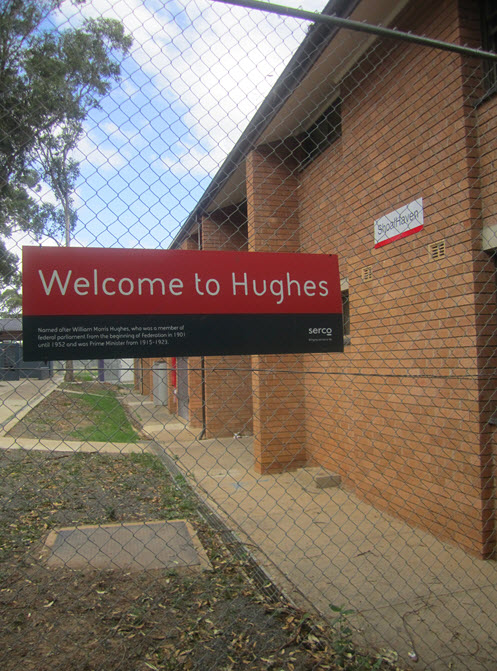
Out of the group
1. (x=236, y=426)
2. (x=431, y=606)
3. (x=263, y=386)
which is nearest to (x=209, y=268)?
(x=431, y=606)

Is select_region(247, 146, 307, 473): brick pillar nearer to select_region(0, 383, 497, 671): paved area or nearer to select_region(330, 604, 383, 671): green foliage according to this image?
select_region(0, 383, 497, 671): paved area

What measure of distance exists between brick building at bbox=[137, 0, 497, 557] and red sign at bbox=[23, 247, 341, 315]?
0.80m

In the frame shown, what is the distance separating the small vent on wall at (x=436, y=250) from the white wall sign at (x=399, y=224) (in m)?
0.25

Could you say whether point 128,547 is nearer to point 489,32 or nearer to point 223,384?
point 489,32

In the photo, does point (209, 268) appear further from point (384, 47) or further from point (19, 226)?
point (384, 47)

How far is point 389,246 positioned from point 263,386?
9.74 feet

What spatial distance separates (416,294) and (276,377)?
303cm

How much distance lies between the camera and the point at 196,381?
11.8 m

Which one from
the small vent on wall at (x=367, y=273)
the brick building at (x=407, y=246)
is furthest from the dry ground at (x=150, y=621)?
the small vent on wall at (x=367, y=273)

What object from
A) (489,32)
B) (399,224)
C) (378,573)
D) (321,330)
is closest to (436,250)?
(399,224)

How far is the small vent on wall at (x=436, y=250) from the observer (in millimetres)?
4295

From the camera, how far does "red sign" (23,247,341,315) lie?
1880 mm

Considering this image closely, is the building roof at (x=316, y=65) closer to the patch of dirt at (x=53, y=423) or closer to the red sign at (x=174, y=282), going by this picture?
the red sign at (x=174, y=282)

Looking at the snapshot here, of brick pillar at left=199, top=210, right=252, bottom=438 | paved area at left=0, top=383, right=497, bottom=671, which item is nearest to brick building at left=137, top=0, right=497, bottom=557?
paved area at left=0, top=383, right=497, bottom=671
